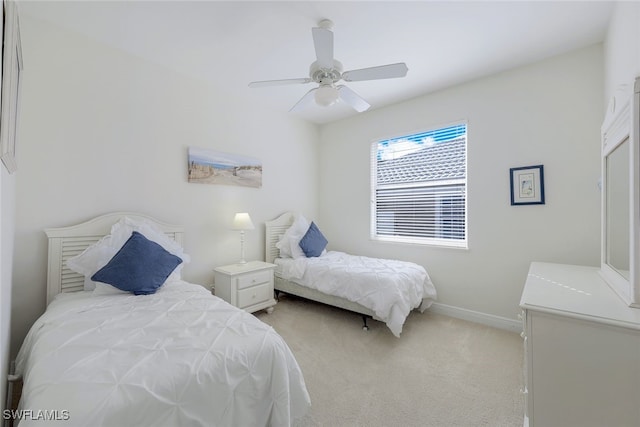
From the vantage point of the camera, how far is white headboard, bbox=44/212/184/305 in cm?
212

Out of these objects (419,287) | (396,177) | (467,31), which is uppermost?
(467,31)

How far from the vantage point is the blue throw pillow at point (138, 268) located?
6.64 feet

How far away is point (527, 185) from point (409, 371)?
2.19 meters

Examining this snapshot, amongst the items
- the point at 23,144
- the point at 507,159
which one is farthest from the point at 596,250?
the point at 23,144

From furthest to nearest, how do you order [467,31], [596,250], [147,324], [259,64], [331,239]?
[331,239], [259,64], [596,250], [467,31], [147,324]

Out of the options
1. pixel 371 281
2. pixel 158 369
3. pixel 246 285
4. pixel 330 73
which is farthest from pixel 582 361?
pixel 246 285

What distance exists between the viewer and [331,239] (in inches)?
176

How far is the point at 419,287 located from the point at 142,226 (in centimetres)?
288

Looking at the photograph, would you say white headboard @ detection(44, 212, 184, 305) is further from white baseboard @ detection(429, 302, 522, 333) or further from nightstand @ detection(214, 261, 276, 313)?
white baseboard @ detection(429, 302, 522, 333)

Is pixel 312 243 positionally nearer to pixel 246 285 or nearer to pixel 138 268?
pixel 246 285

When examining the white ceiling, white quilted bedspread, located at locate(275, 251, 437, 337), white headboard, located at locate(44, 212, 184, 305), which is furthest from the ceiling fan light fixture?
white headboard, located at locate(44, 212, 184, 305)

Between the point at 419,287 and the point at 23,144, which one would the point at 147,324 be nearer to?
the point at 23,144

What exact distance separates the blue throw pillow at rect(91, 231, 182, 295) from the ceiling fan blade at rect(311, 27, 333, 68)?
209 centimetres

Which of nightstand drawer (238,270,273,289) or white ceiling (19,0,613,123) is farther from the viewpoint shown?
nightstand drawer (238,270,273,289)
